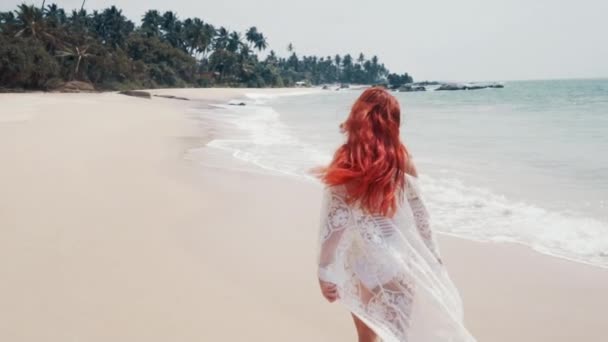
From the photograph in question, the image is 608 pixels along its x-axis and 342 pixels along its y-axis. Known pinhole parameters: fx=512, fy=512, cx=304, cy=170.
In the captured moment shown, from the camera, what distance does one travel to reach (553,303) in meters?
A: 3.79

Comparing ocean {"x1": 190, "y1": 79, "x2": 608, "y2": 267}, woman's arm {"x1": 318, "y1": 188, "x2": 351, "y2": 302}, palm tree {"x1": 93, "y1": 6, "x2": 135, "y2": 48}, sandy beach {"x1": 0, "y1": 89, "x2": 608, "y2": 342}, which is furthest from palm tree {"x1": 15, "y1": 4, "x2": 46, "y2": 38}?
woman's arm {"x1": 318, "y1": 188, "x2": 351, "y2": 302}

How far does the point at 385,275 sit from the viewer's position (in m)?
2.15

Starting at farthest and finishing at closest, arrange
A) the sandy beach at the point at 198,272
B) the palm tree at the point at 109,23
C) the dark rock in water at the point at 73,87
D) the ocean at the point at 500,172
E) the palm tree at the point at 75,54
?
the palm tree at the point at 109,23 < the palm tree at the point at 75,54 < the dark rock in water at the point at 73,87 < the ocean at the point at 500,172 < the sandy beach at the point at 198,272

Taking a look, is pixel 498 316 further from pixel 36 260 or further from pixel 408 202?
pixel 36 260

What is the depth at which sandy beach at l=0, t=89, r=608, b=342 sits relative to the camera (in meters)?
3.33

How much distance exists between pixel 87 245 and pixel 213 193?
2.52 metres

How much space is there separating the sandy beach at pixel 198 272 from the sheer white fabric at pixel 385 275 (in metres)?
1.21

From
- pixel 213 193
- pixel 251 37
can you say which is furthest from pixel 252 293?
pixel 251 37

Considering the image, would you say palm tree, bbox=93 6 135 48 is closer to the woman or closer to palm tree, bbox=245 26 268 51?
palm tree, bbox=245 26 268 51

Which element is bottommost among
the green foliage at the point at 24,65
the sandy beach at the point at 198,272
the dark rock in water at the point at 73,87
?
the sandy beach at the point at 198,272

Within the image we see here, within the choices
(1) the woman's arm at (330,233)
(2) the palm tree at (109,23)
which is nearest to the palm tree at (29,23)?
(2) the palm tree at (109,23)

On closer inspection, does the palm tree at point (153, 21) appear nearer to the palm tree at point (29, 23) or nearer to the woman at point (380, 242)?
the palm tree at point (29, 23)

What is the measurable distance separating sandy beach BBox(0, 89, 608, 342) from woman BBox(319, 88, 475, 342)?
1217 mm

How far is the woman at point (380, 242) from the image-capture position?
2074 mm
